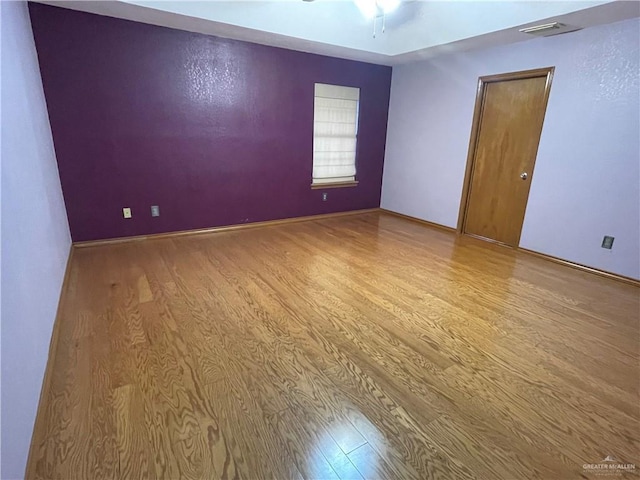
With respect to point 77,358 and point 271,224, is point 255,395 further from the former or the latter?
point 271,224

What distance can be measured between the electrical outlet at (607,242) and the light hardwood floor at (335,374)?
384 mm

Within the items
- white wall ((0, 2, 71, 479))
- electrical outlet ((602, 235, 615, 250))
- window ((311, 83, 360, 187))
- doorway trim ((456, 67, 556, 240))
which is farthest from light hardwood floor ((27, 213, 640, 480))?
window ((311, 83, 360, 187))

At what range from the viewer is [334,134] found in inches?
192

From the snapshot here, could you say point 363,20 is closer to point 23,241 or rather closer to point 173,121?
point 173,121

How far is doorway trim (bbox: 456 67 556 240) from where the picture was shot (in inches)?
136

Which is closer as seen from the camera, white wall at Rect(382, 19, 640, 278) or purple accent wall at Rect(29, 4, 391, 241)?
white wall at Rect(382, 19, 640, 278)

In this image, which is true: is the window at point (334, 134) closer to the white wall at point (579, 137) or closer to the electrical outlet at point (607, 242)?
the white wall at point (579, 137)

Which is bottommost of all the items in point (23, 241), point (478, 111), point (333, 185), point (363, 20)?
point (333, 185)

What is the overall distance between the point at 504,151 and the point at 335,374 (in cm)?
351

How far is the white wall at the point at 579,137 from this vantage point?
9.76ft

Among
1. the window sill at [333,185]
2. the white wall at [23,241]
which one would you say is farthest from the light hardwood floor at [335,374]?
the window sill at [333,185]

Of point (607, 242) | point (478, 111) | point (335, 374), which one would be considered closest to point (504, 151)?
point (478, 111)

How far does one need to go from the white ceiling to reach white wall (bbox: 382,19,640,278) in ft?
0.75

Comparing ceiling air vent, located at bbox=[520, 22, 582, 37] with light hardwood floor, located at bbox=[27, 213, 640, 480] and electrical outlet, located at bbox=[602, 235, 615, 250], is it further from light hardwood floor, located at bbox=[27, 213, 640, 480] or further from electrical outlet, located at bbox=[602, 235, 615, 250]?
light hardwood floor, located at bbox=[27, 213, 640, 480]
